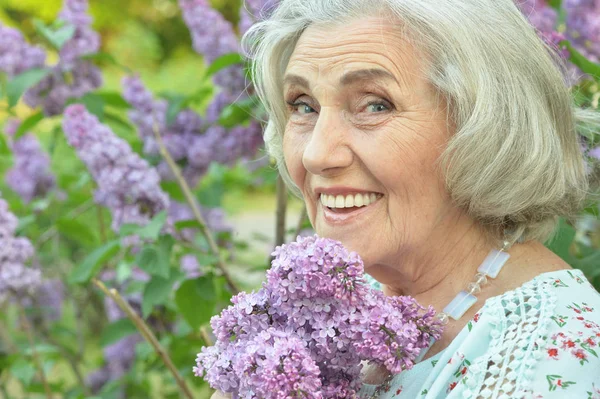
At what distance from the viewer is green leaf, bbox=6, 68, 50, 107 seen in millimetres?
2869

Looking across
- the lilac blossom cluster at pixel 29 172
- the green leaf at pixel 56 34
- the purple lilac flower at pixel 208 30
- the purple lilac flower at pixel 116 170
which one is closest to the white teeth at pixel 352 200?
the purple lilac flower at pixel 116 170

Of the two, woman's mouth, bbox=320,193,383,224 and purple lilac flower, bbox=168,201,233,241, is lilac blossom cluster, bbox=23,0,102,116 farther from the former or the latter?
woman's mouth, bbox=320,193,383,224

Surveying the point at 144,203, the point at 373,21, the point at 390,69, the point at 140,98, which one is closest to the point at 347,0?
the point at 373,21

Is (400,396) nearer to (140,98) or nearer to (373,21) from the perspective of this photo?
(373,21)

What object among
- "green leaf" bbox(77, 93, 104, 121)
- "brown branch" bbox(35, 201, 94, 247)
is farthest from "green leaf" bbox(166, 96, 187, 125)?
"brown branch" bbox(35, 201, 94, 247)

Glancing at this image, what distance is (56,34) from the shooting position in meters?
3.09

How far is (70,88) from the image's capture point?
317cm

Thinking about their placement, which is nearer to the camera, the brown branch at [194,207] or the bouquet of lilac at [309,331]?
the bouquet of lilac at [309,331]

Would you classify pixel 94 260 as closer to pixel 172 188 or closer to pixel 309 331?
pixel 172 188

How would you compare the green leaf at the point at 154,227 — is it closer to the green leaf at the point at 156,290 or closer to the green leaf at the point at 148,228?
the green leaf at the point at 148,228

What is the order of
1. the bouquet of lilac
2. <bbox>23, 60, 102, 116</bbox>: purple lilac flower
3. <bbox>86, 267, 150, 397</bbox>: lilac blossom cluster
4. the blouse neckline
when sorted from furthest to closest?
1. <bbox>86, 267, 150, 397</bbox>: lilac blossom cluster
2. <bbox>23, 60, 102, 116</bbox>: purple lilac flower
3. the blouse neckline
4. the bouquet of lilac

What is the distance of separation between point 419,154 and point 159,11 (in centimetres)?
1437

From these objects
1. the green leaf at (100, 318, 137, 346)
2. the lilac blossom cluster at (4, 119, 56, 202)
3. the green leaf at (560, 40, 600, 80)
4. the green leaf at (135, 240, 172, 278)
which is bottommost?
the green leaf at (100, 318, 137, 346)

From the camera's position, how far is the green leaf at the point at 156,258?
2.62 metres
